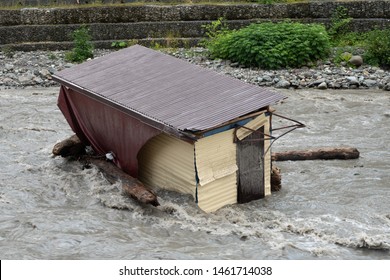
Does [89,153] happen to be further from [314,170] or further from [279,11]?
[279,11]

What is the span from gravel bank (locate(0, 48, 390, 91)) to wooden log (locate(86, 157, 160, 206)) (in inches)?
260

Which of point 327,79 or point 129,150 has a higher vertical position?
point 129,150

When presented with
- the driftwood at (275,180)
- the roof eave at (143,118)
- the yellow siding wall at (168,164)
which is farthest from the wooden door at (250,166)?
the roof eave at (143,118)

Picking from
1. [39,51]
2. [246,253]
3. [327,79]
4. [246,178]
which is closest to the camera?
[246,253]

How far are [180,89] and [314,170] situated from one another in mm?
2695

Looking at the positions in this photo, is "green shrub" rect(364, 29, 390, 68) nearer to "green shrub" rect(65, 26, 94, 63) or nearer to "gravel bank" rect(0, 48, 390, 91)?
"gravel bank" rect(0, 48, 390, 91)

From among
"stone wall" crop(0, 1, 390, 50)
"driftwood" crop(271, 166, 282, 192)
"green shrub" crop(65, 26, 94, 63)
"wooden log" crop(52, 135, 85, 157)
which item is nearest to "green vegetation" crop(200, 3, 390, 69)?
"stone wall" crop(0, 1, 390, 50)

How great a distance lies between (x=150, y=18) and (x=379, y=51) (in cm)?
576

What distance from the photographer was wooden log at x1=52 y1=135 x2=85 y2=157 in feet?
40.5

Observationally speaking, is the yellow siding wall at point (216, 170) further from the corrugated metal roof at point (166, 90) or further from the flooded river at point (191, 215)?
the corrugated metal roof at point (166, 90)

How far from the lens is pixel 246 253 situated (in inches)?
360

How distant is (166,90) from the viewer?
1086 centimetres

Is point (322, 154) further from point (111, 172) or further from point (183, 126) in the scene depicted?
point (183, 126)

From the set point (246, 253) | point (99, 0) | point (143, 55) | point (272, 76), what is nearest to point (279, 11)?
point (272, 76)
